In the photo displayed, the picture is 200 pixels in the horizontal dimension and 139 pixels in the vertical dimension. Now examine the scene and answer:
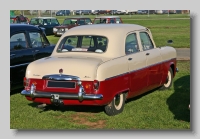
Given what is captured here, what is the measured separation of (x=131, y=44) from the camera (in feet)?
25.8

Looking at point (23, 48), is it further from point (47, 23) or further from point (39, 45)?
point (47, 23)

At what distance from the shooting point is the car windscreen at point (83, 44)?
24.7ft

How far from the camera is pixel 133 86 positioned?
7.48 meters

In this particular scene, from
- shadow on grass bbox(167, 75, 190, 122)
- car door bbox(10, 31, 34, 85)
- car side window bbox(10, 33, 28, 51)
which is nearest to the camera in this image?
shadow on grass bbox(167, 75, 190, 122)

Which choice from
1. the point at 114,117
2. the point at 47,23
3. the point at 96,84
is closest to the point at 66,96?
the point at 96,84

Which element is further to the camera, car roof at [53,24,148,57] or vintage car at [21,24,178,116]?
car roof at [53,24,148,57]

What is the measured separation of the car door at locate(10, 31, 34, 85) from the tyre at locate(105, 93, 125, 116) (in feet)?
8.61

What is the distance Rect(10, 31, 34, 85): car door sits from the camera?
881 centimetres

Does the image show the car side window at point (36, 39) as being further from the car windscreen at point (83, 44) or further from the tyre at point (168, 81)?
the tyre at point (168, 81)

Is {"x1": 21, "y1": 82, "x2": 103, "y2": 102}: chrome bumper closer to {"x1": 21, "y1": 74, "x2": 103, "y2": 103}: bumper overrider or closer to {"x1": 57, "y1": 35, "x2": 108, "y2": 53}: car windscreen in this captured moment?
{"x1": 21, "y1": 74, "x2": 103, "y2": 103}: bumper overrider

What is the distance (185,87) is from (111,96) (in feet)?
11.3

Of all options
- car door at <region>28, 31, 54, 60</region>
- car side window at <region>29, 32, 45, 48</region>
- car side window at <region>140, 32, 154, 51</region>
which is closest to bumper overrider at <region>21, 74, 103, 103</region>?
car side window at <region>140, 32, 154, 51</region>

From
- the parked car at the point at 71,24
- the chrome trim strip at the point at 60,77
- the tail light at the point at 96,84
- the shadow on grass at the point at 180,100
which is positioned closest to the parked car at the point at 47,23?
the parked car at the point at 71,24

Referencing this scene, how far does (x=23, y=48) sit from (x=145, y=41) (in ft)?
9.04
